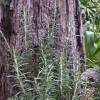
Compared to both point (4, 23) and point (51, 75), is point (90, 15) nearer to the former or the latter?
point (4, 23)

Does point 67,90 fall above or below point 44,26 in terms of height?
below

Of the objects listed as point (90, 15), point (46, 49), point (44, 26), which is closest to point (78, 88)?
point (46, 49)

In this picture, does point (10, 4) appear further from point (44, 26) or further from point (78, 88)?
point (78, 88)

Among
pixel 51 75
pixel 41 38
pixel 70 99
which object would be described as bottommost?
pixel 70 99

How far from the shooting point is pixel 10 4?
1.45 m

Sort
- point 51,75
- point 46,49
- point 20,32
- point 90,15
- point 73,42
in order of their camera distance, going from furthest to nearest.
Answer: point 90,15 → point 73,42 → point 20,32 → point 46,49 → point 51,75

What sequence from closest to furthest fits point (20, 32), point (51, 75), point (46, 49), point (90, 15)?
point (51, 75)
point (46, 49)
point (20, 32)
point (90, 15)

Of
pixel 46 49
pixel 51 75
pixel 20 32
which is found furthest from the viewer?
pixel 20 32

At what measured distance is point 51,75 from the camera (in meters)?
1.17

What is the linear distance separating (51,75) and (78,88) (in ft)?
0.43

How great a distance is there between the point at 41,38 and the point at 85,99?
35 cm

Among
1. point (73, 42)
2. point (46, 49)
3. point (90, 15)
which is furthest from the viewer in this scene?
point (90, 15)

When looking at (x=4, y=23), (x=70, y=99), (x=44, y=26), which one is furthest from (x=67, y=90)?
(x=4, y=23)

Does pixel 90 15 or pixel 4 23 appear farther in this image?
pixel 90 15
